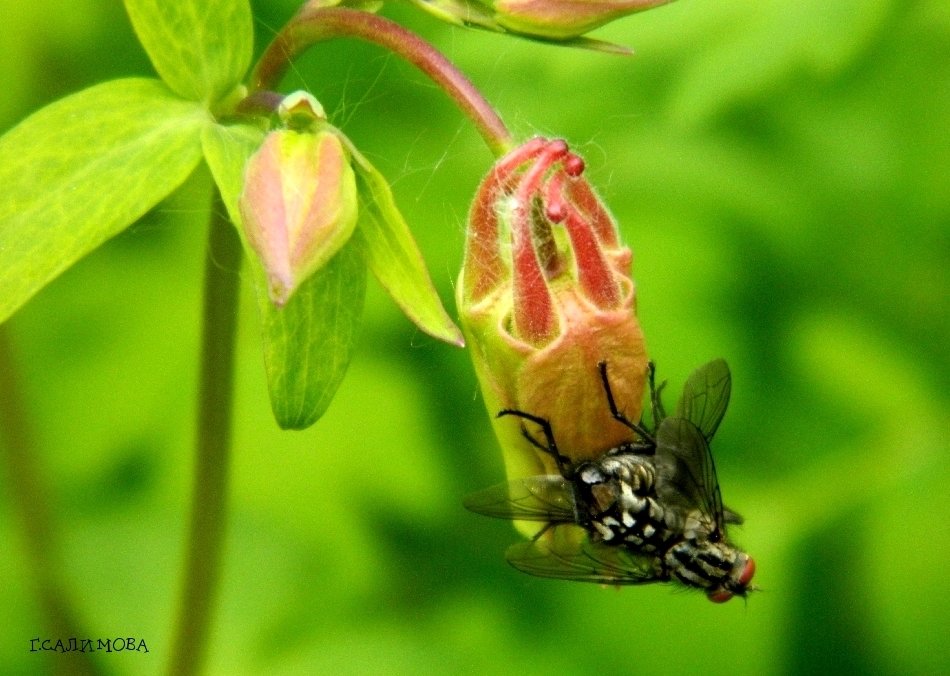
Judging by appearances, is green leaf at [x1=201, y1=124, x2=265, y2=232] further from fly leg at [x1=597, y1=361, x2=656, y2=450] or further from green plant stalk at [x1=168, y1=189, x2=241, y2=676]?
fly leg at [x1=597, y1=361, x2=656, y2=450]

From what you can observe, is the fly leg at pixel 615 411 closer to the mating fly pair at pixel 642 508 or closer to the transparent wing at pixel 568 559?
the mating fly pair at pixel 642 508

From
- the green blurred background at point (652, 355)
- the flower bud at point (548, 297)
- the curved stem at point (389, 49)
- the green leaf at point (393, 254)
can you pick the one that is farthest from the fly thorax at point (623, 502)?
the green blurred background at point (652, 355)

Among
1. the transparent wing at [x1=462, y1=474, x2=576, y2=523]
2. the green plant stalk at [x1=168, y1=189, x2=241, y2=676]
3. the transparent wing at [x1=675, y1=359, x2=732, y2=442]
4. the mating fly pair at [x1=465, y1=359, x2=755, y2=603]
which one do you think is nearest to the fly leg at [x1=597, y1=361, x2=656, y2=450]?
the mating fly pair at [x1=465, y1=359, x2=755, y2=603]

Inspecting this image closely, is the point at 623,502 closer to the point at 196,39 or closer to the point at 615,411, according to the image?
the point at 615,411

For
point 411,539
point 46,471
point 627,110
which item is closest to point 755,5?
point 627,110

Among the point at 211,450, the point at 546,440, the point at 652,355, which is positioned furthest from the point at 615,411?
the point at 652,355

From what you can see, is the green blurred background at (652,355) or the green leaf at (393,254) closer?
the green leaf at (393,254)

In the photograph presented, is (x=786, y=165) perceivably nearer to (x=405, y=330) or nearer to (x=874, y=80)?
(x=874, y=80)
